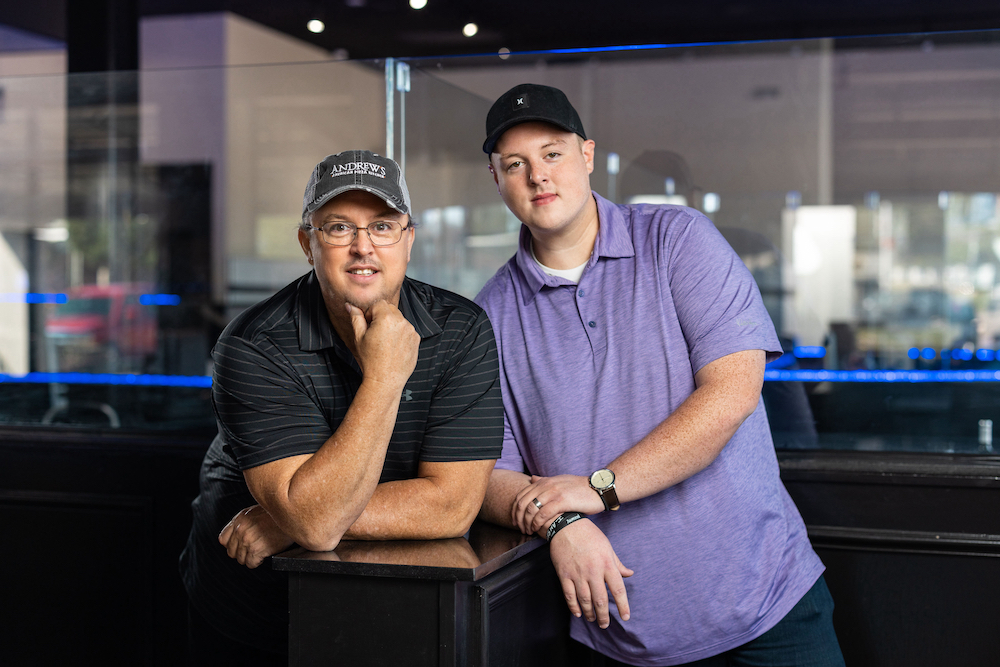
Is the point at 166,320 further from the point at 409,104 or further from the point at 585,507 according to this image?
the point at 585,507

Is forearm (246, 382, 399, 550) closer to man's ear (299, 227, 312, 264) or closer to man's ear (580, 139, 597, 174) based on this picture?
man's ear (299, 227, 312, 264)

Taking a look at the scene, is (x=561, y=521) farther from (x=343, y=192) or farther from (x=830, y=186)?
(x=830, y=186)

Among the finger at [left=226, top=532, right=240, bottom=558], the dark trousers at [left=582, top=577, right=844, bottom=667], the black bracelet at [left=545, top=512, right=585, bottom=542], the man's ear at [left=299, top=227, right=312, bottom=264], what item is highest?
the man's ear at [left=299, top=227, right=312, bottom=264]

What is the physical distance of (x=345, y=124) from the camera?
700 centimetres

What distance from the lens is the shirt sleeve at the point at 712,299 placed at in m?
1.63

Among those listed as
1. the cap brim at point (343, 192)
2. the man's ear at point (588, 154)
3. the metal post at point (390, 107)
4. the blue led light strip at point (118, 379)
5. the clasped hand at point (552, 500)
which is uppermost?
the metal post at point (390, 107)

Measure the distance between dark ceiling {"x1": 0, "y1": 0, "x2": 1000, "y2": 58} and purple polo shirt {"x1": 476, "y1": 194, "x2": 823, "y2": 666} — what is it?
3148mm

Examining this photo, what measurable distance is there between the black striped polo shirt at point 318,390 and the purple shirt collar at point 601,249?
6.0 inches

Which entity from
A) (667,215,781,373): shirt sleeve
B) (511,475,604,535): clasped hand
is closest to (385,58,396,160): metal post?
(667,215,781,373): shirt sleeve

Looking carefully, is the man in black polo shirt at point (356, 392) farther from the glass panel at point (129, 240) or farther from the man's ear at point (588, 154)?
the glass panel at point (129, 240)

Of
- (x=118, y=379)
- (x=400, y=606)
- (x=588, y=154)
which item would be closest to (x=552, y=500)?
(x=400, y=606)

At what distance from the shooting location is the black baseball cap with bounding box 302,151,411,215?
1508 millimetres

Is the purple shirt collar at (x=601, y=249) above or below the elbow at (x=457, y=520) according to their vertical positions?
above

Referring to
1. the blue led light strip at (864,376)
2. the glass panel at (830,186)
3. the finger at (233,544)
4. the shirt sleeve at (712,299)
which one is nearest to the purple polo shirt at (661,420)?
the shirt sleeve at (712,299)
